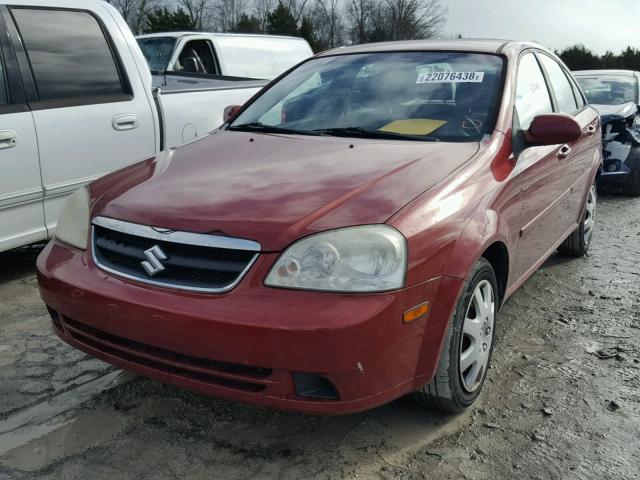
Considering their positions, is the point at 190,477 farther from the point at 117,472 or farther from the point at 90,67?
the point at 90,67

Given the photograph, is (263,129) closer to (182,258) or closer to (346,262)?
(182,258)

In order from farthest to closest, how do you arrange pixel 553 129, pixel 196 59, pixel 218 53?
pixel 218 53, pixel 196 59, pixel 553 129

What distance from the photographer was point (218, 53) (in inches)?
357

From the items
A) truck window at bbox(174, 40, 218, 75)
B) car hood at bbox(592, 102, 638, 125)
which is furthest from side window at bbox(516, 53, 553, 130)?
truck window at bbox(174, 40, 218, 75)

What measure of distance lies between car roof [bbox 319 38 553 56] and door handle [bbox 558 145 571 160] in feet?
2.03

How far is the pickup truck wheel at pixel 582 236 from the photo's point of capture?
478 centimetres

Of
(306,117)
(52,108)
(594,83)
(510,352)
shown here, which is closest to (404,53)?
(306,117)

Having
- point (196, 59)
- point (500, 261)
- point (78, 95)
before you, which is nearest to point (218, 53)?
point (196, 59)

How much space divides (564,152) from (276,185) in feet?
6.51

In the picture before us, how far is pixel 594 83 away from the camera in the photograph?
8688mm

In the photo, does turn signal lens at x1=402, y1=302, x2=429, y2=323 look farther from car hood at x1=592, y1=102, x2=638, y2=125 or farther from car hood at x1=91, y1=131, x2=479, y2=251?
car hood at x1=592, y1=102, x2=638, y2=125

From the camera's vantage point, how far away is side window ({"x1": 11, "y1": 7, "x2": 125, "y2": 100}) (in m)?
4.13

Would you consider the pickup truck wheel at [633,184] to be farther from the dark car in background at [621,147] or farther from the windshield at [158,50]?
the windshield at [158,50]

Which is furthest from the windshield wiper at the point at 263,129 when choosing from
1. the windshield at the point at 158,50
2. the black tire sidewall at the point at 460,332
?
the windshield at the point at 158,50
